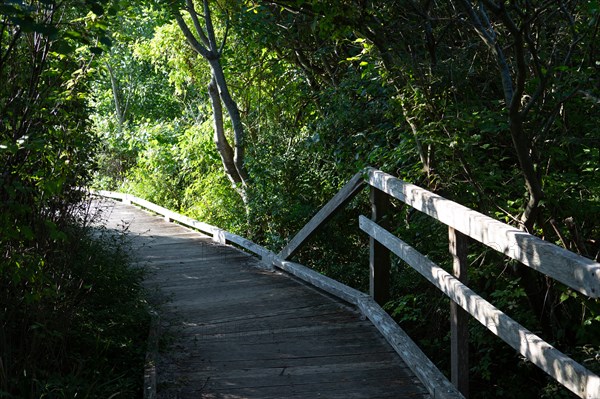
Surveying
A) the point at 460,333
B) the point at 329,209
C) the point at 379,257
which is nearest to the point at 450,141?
the point at 379,257

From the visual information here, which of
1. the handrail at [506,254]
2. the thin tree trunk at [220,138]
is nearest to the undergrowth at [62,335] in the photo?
the handrail at [506,254]

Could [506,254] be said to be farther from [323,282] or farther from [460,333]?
[323,282]

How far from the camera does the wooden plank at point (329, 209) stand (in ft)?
20.6

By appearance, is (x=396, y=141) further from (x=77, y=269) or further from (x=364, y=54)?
(x=77, y=269)

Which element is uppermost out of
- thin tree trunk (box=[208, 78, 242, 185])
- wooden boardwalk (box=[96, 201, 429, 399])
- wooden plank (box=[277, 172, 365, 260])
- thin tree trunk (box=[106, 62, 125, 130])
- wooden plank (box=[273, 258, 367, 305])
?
thin tree trunk (box=[106, 62, 125, 130])

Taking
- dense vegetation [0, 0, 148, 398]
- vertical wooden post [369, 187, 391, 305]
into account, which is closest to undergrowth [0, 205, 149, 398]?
dense vegetation [0, 0, 148, 398]

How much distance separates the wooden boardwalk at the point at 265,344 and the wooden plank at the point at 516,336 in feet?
2.24

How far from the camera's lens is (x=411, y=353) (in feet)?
15.9

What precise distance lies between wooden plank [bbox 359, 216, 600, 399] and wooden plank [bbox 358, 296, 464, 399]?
1.67 ft

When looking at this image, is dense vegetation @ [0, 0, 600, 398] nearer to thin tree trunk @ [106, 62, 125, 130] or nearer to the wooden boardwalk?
the wooden boardwalk

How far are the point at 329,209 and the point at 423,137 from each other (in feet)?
4.99

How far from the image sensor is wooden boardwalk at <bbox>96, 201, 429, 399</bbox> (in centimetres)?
459

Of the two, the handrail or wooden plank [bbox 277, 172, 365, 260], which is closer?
the handrail

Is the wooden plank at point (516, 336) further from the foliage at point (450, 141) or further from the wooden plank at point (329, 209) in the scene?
the wooden plank at point (329, 209)
